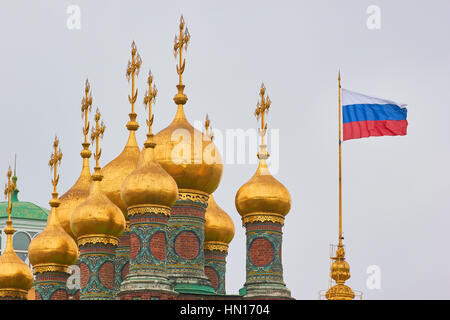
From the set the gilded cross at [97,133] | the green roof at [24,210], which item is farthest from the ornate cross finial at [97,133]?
the green roof at [24,210]

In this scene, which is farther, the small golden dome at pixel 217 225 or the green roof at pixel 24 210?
the green roof at pixel 24 210

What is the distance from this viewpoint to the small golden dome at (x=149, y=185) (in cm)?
5744

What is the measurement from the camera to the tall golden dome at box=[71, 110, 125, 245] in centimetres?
5934

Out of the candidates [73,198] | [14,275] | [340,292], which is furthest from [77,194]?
[340,292]

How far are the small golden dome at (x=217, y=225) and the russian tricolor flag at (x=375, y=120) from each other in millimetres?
6795

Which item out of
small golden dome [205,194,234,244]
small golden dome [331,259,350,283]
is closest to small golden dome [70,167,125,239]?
small golden dome [205,194,234,244]

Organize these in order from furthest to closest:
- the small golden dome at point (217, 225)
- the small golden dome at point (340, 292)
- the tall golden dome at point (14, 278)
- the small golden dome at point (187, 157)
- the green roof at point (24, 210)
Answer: the green roof at point (24, 210), the small golden dome at point (217, 225), the tall golden dome at point (14, 278), the small golden dome at point (187, 157), the small golden dome at point (340, 292)

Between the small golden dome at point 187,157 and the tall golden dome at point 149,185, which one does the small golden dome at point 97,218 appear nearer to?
the tall golden dome at point 149,185

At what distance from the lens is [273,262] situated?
60312 millimetres

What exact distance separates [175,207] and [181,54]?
5.48m

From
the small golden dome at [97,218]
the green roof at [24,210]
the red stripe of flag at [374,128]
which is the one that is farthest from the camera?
the green roof at [24,210]

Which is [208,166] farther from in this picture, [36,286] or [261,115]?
[36,286]
